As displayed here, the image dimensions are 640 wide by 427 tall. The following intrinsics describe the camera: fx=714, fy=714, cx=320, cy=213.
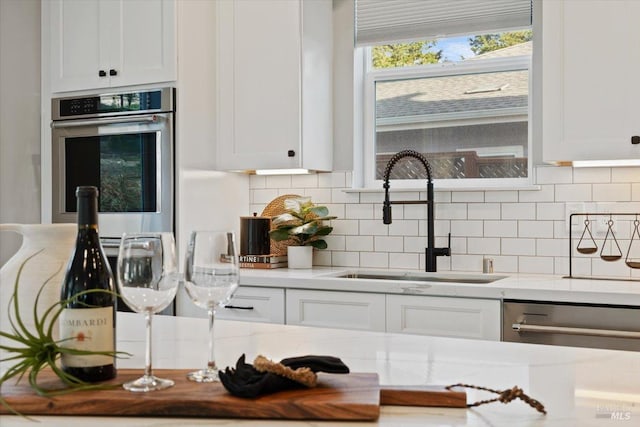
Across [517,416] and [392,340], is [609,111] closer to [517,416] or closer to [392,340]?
[392,340]

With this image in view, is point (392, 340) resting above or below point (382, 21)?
below

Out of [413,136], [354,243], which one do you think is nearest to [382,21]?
[413,136]

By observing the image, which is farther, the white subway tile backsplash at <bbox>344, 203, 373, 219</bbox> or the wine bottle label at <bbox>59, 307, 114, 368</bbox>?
the white subway tile backsplash at <bbox>344, 203, 373, 219</bbox>

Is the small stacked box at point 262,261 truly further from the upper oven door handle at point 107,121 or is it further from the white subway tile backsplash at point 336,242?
the upper oven door handle at point 107,121

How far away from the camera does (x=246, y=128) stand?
3.51 meters

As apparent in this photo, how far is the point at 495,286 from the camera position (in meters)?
2.67

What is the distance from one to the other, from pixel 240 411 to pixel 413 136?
2.81 m

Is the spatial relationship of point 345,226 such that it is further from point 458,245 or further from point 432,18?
point 432,18

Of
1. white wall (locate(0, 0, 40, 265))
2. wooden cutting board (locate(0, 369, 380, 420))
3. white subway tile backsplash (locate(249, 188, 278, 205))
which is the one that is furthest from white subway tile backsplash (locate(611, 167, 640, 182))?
white wall (locate(0, 0, 40, 265))

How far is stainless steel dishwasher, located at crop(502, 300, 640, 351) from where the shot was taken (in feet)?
8.09

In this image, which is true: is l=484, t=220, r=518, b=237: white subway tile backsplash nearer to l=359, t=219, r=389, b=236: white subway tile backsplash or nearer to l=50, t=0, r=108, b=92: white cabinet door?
l=359, t=219, r=389, b=236: white subway tile backsplash

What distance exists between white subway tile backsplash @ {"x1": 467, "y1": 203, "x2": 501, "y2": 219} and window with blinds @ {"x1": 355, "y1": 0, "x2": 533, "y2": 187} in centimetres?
15

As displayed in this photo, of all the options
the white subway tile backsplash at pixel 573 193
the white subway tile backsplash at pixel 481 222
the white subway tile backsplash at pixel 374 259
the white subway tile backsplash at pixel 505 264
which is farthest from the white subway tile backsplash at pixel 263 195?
the white subway tile backsplash at pixel 573 193

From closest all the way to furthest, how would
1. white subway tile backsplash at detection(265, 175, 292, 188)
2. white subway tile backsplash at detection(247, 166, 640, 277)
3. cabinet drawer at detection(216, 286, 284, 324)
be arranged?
cabinet drawer at detection(216, 286, 284, 324), white subway tile backsplash at detection(247, 166, 640, 277), white subway tile backsplash at detection(265, 175, 292, 188)
